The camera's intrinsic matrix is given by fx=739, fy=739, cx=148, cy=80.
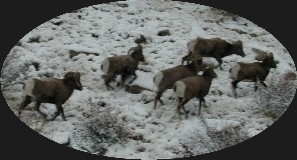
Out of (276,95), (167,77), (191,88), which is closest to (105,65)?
(167,77)

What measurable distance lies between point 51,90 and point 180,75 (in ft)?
10.5

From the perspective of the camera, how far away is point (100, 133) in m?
16.9

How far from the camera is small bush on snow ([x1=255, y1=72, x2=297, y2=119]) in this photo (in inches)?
711

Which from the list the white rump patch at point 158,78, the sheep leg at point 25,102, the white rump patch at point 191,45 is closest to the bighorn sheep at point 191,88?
the white rump patch at point 158,78

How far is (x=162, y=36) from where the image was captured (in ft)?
69.7

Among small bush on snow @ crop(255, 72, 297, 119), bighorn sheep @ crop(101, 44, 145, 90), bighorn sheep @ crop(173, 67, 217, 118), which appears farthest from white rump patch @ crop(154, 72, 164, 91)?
small bush on snow @ crop(255, 72, 297, 119)

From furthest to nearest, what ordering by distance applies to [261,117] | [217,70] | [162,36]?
[162,36], [217,70], [261,117]

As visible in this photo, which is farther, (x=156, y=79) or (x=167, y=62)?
(x=167, y=62)

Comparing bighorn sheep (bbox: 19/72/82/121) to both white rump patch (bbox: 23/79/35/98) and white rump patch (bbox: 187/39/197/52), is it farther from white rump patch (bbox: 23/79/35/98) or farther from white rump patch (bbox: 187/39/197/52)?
white rump patch (bbox: 187/39/197/52)

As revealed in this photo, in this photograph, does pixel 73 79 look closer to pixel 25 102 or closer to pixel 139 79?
pixel 25 102

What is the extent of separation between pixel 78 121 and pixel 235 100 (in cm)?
399

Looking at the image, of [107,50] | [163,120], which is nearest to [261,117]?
[163,120]

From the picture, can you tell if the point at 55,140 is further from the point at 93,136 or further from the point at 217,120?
the point at 217,120

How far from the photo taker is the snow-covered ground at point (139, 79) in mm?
16859
